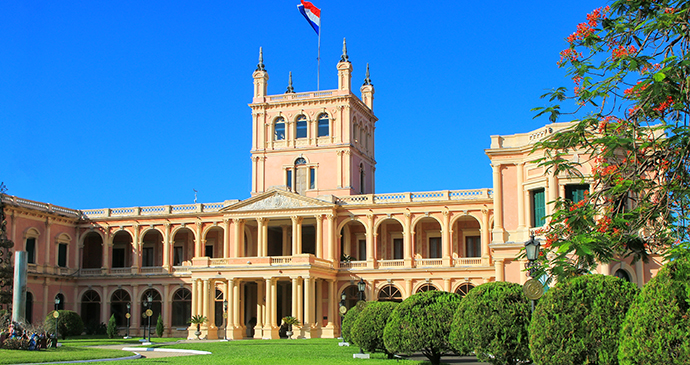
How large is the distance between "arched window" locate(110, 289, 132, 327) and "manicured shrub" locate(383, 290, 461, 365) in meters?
37.4

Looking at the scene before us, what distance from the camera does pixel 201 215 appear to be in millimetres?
54094

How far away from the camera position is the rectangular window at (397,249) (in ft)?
173

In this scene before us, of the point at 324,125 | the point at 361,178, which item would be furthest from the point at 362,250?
the point at 324,125

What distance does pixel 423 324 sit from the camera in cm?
2142

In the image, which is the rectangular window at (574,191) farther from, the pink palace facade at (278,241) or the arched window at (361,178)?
the arched window at (361,178)

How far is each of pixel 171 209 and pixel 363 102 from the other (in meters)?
17.4

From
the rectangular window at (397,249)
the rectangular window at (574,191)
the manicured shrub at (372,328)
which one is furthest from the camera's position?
the rectangular window at (397,249)

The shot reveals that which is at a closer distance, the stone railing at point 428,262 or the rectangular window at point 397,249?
the stone railing at point 428,262

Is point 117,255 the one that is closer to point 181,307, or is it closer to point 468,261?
point 181,307

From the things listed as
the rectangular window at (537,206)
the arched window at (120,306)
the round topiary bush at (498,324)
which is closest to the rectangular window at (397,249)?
the rectangular window at (537,206)

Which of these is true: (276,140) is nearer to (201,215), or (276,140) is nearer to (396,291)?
(201,215)

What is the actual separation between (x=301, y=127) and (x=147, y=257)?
51.7 feet

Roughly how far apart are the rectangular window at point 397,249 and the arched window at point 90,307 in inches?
887

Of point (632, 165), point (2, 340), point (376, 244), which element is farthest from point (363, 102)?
point (632, 165)
